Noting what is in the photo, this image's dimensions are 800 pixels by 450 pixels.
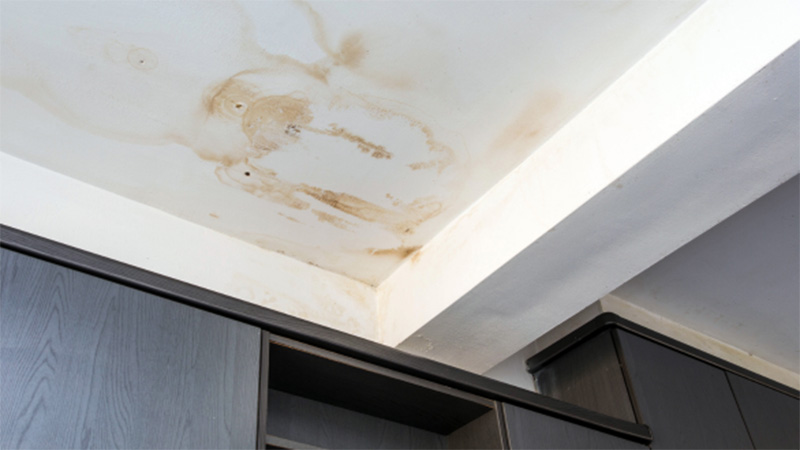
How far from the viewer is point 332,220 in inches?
80.5

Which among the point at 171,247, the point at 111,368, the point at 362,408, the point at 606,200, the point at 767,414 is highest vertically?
the point at 171,247

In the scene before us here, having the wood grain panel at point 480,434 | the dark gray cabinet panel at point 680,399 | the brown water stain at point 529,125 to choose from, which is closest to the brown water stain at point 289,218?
the brown water stain at point 529,125

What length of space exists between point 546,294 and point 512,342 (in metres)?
0.24

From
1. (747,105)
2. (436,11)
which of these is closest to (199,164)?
(436,11)

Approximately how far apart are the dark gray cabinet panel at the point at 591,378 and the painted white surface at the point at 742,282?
399mm

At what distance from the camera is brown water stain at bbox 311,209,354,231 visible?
6.63 ft

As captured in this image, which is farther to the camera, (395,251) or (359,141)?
(395,251)

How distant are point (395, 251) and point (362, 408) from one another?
504 mm

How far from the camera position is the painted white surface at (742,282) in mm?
2396

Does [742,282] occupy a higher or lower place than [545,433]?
higher

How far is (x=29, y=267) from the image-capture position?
4.35 ft

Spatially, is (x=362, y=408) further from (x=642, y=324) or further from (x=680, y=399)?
(x=642, y=324)

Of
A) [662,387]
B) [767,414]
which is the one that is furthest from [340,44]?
[767,414]

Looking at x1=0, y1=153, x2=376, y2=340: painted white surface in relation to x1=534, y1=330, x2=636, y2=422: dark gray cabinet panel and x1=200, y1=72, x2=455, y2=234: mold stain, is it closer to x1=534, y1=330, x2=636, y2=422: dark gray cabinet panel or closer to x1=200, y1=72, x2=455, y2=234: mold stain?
x1=200, y1=72, x2=455, y2=234: mold stain
